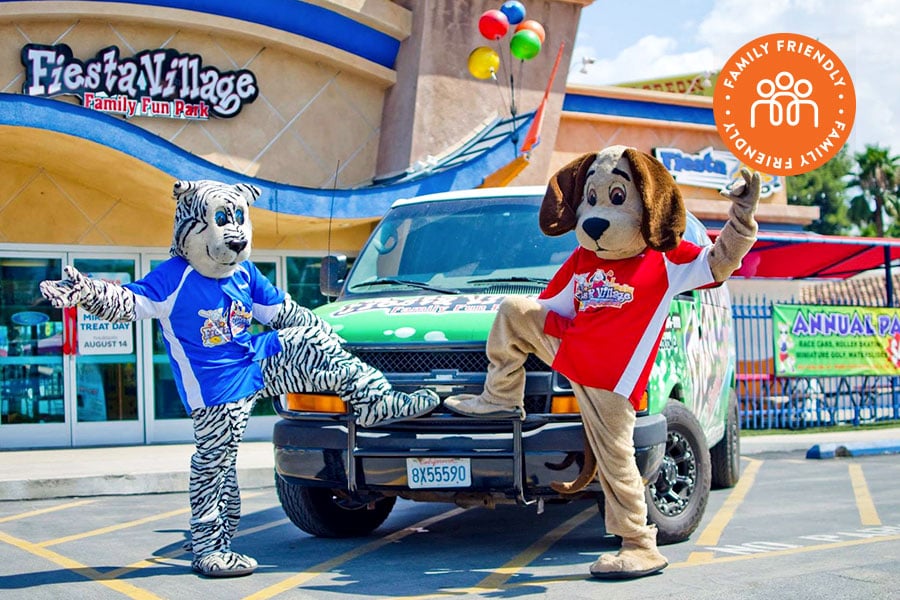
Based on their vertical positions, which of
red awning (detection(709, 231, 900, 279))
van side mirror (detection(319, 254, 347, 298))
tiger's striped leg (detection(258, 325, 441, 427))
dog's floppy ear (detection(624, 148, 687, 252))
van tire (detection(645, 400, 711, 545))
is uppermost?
red awning (detection(709, 231, 900, 279))

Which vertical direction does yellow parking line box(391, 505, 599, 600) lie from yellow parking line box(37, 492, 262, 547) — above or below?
above

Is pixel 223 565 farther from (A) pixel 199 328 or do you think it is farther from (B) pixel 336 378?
(A) pixel 199 328

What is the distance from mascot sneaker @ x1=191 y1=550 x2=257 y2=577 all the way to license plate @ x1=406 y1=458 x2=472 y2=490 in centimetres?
97

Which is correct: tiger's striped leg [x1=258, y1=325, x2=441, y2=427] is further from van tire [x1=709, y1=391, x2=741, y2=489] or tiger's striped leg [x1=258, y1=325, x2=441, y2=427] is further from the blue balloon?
the blue balloon

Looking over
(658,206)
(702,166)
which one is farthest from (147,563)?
(702,166)

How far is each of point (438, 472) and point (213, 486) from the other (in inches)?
47.9

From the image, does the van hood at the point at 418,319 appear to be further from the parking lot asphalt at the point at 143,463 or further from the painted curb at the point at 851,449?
the painted curb at the point at 851,449

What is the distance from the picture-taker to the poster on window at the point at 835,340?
588 inches

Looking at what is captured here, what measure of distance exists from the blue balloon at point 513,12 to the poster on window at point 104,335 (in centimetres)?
591

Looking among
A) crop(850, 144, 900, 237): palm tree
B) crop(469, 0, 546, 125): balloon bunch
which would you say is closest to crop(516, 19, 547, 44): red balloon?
crop(469, 0, 546, 125): balloon bunch

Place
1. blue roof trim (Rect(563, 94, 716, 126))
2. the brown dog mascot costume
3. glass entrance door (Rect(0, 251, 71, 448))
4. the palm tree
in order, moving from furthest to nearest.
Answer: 1. the palm tree
2. blue roof trim (Rect(563, 94, 716, 126))
3. glass entrance door (Rect(0, 251, 71, 448))
4. the brown dog mascot costume

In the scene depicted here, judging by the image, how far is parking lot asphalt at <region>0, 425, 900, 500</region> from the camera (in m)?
9.87

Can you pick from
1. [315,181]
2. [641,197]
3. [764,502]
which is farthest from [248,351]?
[315,181]

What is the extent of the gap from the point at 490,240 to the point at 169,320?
6.95ft
